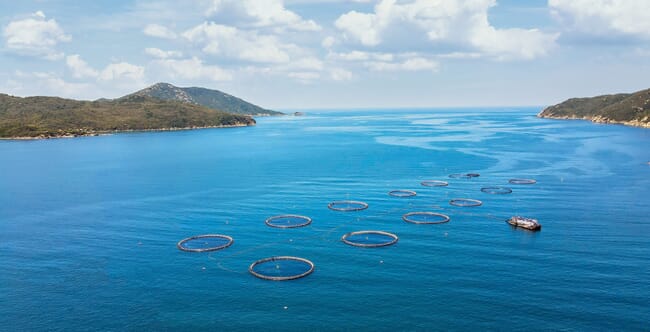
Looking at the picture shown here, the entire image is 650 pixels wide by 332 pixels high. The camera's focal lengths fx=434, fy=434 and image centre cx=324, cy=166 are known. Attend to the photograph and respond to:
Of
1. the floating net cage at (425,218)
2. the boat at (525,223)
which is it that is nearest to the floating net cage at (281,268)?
the floating net cage at (425,218)

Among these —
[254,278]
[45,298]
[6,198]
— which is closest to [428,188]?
[254,278]

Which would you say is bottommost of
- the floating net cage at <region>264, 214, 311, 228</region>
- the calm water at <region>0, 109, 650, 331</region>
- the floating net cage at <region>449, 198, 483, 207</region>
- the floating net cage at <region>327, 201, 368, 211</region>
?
the calm water at <region>0, 109, 650, 331</region>

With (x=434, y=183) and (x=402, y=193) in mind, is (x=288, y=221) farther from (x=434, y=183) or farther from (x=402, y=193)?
(x=434, y=183)

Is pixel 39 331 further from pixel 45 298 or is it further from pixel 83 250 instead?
pixel 83 250

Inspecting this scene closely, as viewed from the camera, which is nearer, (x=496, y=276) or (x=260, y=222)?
(x=496, y=276)

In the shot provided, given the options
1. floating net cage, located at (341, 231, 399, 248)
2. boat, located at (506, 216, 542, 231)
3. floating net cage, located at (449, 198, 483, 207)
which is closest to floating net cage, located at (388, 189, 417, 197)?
floating net cage, located at (449, 198, 483, 207)

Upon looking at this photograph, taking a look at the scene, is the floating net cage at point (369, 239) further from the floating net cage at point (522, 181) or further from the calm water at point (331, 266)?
the floating net cage at point (522, 181)

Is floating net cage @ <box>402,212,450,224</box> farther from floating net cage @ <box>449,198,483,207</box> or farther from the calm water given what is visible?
floating net cage @ <box>449,198,483,207</box>
